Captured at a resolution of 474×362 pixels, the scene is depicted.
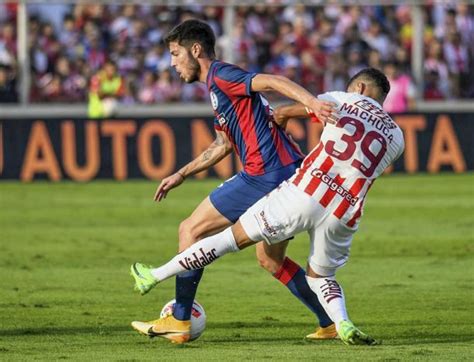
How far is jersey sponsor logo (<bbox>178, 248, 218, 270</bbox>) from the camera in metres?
8.46

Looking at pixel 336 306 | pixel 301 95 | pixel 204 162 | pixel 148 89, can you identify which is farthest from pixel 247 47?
pixel 301 95

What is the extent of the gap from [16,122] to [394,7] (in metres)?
9.75

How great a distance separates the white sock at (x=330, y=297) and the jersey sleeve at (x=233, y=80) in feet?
4.38

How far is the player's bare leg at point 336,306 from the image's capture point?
8.27 meters

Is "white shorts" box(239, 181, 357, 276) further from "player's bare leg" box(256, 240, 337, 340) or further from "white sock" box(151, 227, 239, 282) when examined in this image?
"player's bare leg" box(256, 240, 337, 340)

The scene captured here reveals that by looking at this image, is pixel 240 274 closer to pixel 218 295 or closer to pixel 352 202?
pixel 218 295

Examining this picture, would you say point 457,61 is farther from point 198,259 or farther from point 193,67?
point 198,259

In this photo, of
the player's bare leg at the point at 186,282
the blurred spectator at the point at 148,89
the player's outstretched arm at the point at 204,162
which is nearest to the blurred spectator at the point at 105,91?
the blurred spectator at the point at 148,89

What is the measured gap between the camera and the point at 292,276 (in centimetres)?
911

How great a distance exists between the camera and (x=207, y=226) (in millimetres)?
8820

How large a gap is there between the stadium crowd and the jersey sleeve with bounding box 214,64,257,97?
17.1 m

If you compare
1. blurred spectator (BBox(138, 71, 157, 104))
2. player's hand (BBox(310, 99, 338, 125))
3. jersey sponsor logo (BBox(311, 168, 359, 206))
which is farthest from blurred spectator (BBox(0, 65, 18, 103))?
player's hand (BBox(310, 99, 338, 125))

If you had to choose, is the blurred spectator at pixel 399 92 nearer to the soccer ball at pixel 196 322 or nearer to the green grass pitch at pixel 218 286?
the green grass pitch at pixel 218 286

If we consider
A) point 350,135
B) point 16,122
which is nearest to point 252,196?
point 350,135
